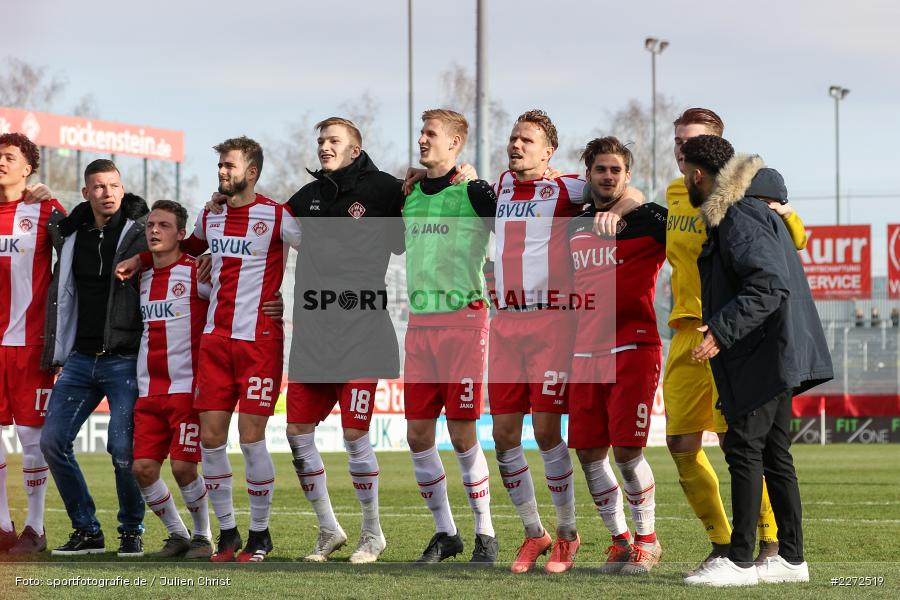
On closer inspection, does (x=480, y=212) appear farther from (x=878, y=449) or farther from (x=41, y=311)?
(x=878, y=449)

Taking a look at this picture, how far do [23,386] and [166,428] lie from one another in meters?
1.10

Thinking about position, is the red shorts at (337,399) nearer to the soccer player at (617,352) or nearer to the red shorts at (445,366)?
the red shorts at (445,366)

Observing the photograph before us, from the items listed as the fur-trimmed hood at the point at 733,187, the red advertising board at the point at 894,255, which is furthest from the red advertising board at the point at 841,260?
the fur-trimmed hood at the point at 733,187

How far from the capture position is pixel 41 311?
8.54 m

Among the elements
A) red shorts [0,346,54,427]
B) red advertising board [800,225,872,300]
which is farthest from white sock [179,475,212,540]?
red advertising board [800,225,872,300]

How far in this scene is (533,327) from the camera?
7.27 m

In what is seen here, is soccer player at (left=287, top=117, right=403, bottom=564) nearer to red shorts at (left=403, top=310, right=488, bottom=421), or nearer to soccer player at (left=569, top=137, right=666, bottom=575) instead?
red shorts at (left=403, top=310, right=488, bottom=421)

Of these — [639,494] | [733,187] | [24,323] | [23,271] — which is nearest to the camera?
[733,187]

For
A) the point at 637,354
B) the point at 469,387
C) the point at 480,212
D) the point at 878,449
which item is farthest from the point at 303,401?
the point at 878,449

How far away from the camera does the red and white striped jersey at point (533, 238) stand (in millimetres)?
7320

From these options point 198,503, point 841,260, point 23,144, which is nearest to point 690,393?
point 198,503

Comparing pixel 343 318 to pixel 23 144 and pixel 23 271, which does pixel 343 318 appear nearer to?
pixel 23 271

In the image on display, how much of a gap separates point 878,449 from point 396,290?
12.3 meters

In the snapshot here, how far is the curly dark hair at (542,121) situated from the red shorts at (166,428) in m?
2.79
